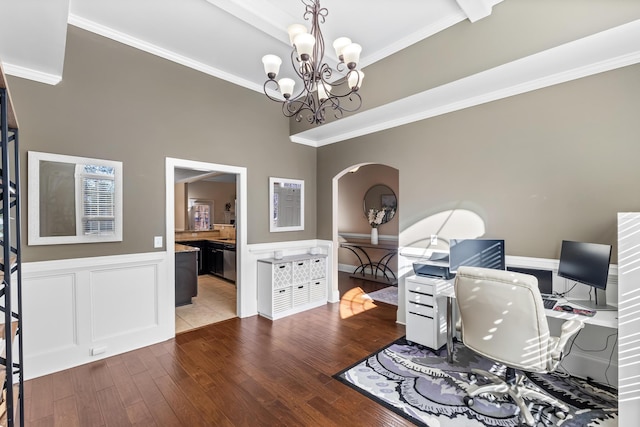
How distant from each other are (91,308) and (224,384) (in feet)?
5.26

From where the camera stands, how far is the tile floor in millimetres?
3846

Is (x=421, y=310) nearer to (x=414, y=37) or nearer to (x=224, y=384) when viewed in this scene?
(x=224, y=384)

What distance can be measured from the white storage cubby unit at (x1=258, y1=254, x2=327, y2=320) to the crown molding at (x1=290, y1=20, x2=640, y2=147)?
2.08 meters

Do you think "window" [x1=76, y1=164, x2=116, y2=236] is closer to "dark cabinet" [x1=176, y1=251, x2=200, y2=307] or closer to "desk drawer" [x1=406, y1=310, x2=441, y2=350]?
"dark cabinet" [x1=176, y1=251, x2=200, y2=307]

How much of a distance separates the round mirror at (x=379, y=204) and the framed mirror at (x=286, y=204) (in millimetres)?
2286

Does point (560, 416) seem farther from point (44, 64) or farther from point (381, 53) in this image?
point (44, 64)

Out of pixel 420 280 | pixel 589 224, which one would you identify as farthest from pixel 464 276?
pixel 589 224

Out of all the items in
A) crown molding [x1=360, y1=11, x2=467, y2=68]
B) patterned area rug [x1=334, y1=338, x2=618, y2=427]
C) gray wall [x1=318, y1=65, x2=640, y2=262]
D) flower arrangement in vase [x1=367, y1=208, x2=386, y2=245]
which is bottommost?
patterned area rug [x1=334, y1=338, x2=618, y2=427]

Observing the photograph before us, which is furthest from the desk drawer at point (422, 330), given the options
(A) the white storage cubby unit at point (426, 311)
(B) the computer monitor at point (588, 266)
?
(B) the computer monitor at point (588, 266)

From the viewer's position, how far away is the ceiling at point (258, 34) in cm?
217

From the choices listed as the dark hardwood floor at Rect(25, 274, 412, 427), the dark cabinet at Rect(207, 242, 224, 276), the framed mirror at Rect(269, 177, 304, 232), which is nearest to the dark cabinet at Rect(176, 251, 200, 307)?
the dark hardwood floor at Rect(25, 274, 412, 427)

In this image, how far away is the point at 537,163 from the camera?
9.21 feet

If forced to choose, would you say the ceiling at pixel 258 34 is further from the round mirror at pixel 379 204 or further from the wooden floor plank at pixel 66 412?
the round mirror at pixel 379 204

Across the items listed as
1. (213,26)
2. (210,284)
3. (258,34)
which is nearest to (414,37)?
(258,34)
